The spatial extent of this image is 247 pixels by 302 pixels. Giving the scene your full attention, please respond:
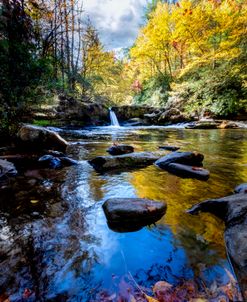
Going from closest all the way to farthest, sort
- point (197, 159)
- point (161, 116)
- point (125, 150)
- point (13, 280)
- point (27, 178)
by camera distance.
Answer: point (13, 280)
point (27, 178)
point (197, 159)
point (125, 150)
point (161, 116)

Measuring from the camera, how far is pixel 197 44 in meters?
18.6

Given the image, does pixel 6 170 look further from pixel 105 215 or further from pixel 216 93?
pixel 216 93

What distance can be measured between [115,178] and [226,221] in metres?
2.11

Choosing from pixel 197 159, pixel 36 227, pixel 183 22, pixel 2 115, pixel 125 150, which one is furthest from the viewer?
pixel 183 22

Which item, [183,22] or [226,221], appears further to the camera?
[183,22]

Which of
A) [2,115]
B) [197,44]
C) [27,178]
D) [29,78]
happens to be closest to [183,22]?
[197,44]

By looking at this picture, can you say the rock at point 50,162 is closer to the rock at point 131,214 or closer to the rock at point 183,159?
the rock at point 183,159

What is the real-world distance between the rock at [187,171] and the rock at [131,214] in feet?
5.41

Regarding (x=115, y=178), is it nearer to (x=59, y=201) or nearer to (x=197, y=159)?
(x=59, y=201)

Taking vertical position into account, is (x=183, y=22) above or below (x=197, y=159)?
above

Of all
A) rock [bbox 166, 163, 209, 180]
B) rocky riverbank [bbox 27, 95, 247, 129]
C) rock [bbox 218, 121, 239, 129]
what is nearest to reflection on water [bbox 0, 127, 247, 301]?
rock [bbox 166, 163, 209, 180]

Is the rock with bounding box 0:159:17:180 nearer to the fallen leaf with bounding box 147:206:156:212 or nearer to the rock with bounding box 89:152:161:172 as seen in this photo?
the rock with bounding box 89:152:161:172

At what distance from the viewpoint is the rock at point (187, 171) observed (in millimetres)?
3902

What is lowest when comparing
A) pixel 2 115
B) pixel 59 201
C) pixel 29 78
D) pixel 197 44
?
pixel 59 201
